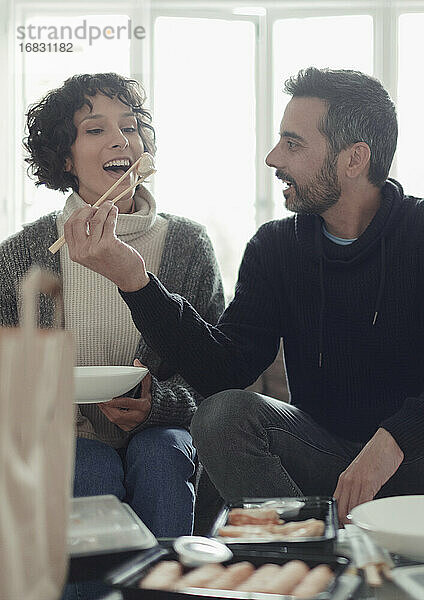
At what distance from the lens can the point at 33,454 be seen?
0.51 m

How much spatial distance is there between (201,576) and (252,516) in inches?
8.4

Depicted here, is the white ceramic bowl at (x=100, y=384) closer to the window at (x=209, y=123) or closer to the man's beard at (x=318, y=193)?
the man's beard at (x=318, y=193)

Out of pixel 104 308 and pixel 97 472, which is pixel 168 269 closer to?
pixel 104 308

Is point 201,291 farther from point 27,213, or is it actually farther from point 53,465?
point 27,213

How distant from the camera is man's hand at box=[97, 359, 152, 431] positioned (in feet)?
5.45

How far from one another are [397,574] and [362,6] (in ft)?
14.9

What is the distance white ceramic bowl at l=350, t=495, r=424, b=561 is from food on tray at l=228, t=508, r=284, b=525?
3.6 inches

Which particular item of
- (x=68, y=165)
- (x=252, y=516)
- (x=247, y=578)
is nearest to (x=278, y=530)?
(x=252, y=516)

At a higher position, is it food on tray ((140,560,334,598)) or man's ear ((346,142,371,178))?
man's ear ((346,142,371,178))

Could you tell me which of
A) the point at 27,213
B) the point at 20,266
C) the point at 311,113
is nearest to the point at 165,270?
the point at 20,266

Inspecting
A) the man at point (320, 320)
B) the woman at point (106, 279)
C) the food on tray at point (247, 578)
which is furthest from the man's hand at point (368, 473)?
the food on tray at point (247, 578)

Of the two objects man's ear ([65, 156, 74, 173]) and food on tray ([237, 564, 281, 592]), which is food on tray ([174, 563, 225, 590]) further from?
man's ear ([65, 156, 74, 173])

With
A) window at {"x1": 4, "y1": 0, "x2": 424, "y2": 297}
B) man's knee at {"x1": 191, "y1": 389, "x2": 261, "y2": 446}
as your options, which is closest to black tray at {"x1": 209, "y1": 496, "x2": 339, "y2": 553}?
man's knee at {"x1": 191, "y1": 389, "x2": 261, "y2": 446}

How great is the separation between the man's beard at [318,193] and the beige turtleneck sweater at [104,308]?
0.38m
